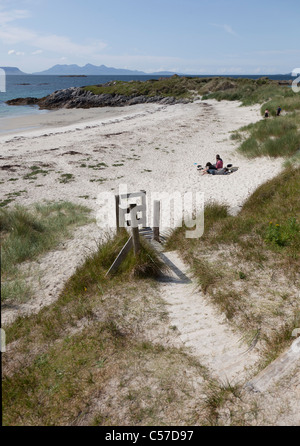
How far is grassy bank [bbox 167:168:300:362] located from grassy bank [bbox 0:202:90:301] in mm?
3494

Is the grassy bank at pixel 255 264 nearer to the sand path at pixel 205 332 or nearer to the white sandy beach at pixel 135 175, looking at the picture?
the sand path at pixel 205 332

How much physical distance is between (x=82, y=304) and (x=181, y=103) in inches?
1905

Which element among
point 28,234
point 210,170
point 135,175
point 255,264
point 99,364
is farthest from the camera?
point 135,175

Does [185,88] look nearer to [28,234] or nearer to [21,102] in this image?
[21,102]

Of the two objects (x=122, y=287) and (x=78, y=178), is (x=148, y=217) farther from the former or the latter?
(x=78, y=178)

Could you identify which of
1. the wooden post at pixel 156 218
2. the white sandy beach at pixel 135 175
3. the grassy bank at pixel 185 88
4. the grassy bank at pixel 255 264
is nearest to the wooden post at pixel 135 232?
the white sandy beach at pixel 135 175

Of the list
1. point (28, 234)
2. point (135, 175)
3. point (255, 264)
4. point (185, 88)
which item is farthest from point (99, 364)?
point (185, 88)

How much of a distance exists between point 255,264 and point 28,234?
5993mm

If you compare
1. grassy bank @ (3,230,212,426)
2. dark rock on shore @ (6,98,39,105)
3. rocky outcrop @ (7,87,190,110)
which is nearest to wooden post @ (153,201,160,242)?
grassy bank @ (3,230,212,426)

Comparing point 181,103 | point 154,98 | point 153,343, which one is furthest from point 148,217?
point 154,98

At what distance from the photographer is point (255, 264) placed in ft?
19.1

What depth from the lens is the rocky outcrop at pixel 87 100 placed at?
51.3 meters

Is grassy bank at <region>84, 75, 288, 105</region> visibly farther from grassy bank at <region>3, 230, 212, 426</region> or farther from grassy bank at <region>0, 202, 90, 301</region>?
grassy bank at <region>3, 230, 212, 426</region>

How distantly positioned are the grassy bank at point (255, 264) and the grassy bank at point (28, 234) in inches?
138
